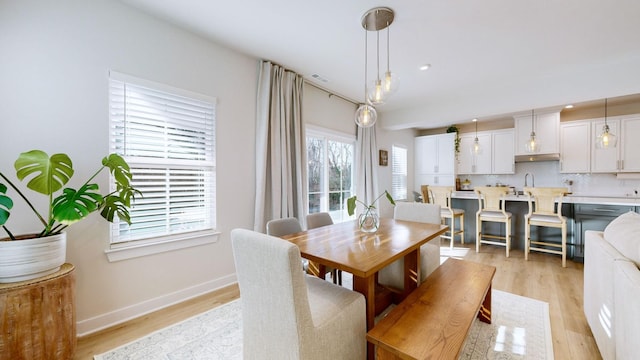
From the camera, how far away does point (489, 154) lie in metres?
5.57

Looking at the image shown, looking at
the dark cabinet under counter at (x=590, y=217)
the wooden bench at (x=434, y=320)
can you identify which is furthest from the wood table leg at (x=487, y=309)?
the dark cabinet under counter at (x=590, y=217)

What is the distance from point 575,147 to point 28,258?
7355 millimetres

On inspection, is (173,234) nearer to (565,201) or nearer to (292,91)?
(292,91)

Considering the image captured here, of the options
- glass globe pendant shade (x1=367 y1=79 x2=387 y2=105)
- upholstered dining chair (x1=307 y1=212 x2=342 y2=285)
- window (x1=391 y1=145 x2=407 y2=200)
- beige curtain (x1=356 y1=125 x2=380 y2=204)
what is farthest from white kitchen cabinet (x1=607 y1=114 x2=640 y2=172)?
upholstered dining chair (x1=307 y1=212 x2=342 y2=285)

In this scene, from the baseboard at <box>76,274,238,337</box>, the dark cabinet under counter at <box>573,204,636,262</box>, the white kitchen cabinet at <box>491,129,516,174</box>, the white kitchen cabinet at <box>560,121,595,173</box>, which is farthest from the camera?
the white kitchen cabinet at <box>491,129,516,174</box>

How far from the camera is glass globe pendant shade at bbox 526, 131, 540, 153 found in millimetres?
4527

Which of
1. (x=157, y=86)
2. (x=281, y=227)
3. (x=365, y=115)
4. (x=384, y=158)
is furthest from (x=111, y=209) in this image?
(x=384, y=158)

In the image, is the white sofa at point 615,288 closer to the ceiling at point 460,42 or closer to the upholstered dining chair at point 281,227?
the ceiling at point 460,42

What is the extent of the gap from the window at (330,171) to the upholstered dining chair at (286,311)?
2433 mm

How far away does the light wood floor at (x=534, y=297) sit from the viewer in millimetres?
1772

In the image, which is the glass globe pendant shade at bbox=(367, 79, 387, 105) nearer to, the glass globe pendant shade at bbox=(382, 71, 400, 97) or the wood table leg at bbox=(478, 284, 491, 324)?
the glass globe pendant shade at bbox=(382, 71, 400, 97)

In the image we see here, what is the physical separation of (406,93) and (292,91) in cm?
197

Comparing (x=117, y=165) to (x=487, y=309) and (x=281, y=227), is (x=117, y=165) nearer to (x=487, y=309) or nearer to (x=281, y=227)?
(x=281, y=227)

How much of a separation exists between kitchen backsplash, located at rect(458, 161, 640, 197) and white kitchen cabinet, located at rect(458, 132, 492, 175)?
342 millimetres
